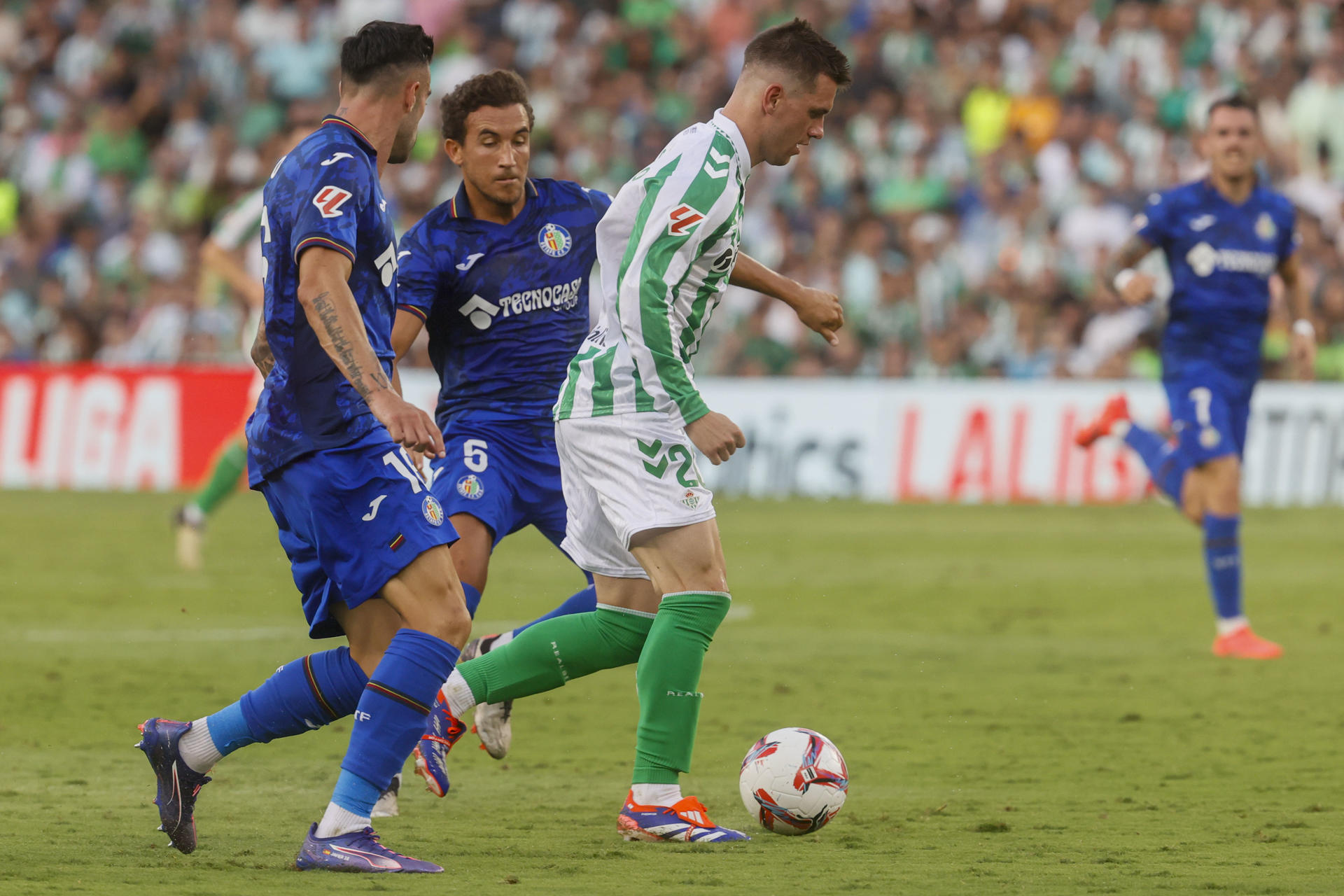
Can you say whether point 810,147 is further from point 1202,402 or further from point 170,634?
point 170,634

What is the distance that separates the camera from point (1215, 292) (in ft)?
33.9

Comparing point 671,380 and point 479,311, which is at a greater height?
point 479,311

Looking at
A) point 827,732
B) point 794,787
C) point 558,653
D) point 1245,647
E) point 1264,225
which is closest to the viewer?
point 794,787

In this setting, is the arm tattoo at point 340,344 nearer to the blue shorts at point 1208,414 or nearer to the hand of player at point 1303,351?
the blue shorts at point 1208,414

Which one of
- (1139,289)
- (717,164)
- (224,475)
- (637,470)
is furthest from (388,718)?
(224,475)

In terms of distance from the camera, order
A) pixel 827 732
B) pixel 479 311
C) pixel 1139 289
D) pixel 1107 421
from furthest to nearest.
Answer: pixel 1107 421, pixel 1139 289, pixel 827 732, pixel 479 311

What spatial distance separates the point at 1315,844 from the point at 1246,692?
11.3ft

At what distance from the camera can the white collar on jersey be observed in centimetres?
548

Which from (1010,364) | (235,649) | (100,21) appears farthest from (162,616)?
(100,21)

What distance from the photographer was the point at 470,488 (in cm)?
667

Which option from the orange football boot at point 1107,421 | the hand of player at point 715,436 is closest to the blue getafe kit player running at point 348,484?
the hand of player at point 715,436

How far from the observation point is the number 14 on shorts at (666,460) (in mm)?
5453

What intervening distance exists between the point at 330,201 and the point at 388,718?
1.35 metres

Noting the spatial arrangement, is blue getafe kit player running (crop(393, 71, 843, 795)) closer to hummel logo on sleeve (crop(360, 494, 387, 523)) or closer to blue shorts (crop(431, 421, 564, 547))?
blue shorts (crop(431, 421, 564, 547))
